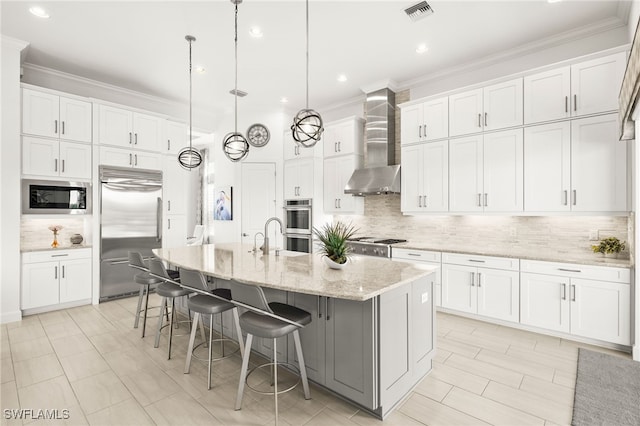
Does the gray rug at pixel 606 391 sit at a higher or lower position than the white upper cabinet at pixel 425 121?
lower

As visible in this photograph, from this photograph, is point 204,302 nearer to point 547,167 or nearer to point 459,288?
point 459,288

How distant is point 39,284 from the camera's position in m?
4.28

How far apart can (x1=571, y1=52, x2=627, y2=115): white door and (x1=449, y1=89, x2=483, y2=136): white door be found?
0.97 meters

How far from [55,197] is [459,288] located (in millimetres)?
5746

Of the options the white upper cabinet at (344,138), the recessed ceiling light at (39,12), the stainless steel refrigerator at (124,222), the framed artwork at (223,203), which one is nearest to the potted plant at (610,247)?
the white upper cabinet at (344,138)

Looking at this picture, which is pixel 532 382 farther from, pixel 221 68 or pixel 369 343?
pixel 221 68

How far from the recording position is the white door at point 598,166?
10.5 feet

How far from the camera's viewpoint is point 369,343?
2051mm

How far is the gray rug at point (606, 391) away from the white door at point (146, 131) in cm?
618

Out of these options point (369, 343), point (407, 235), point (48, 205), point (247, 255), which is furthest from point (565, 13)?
point (48, 205)

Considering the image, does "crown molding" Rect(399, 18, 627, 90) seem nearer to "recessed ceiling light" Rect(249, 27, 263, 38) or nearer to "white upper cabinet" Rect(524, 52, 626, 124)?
"white upper cabinet" Rect(524, 52, 626, 124)

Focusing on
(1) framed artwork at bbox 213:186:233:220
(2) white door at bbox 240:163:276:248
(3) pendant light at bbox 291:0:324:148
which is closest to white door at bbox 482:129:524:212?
(3) pendant light at bbox 291:0:324:148

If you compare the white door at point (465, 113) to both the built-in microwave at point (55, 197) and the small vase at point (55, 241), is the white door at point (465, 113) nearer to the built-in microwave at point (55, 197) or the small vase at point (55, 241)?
the built-in microwave at point (55, 197)

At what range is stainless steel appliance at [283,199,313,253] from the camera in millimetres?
5910
